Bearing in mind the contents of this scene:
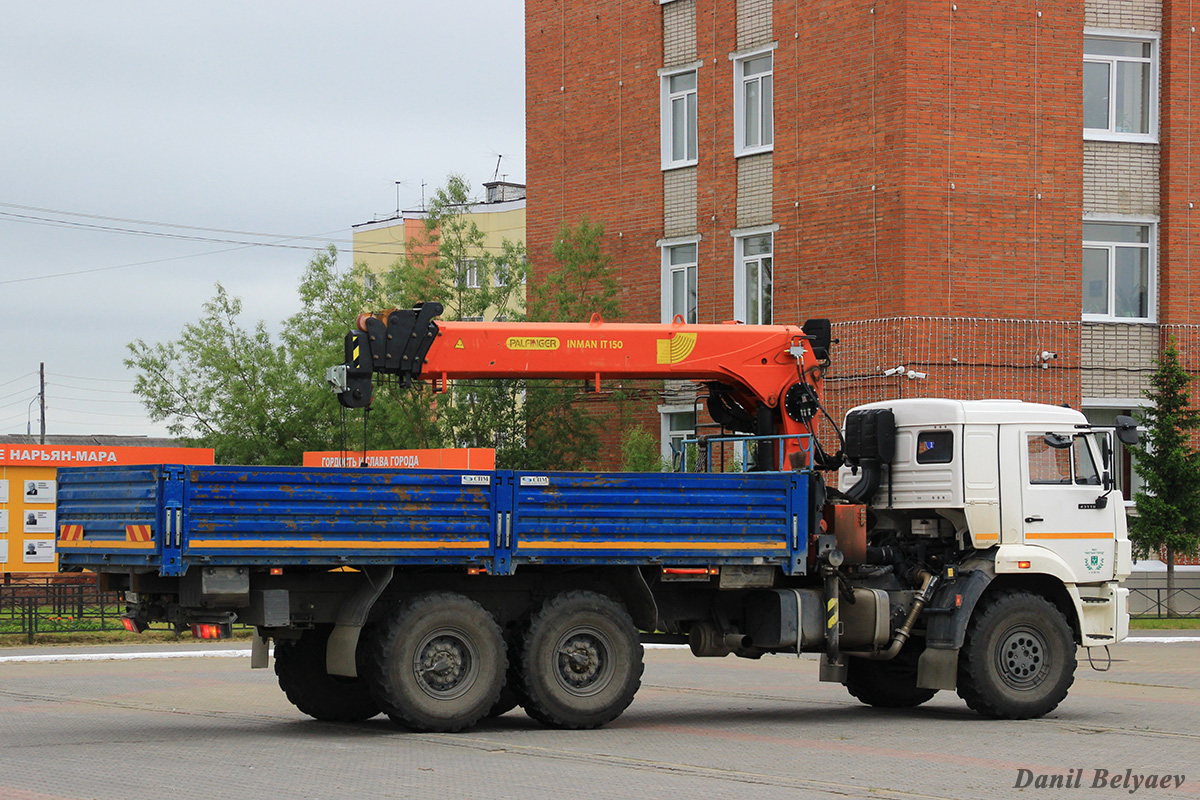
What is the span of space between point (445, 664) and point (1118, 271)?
1974 centimetres

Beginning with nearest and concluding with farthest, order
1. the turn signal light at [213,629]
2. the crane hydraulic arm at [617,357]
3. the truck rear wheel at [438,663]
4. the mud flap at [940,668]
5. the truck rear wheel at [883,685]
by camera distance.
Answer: the turn signal light at [213,629]
the truck rear wheel at [438,663]
the crane hydraulic arm at [617,357]
the mud flap at [940,668]
the truck rear wheel at [883,685]

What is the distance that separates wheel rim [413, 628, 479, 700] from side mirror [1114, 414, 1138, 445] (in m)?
6.45

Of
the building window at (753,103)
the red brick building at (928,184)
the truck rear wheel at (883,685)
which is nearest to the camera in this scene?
the truck rear wheel at (883,685)

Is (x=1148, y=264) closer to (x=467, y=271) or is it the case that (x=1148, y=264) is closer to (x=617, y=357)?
(x=467, y=271)

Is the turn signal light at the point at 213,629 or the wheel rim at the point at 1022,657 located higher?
the turn signal light at the point at 213,629

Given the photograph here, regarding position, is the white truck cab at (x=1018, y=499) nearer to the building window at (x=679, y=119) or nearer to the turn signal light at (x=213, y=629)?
the turn signal light at (x=213, y=629)

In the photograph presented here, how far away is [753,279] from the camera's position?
31.2 metres

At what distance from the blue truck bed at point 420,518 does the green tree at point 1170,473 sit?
50.3 ft

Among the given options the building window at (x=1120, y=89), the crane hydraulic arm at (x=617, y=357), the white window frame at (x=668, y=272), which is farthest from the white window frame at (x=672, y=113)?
the crane hydraulic arm at (x=617, y=357)

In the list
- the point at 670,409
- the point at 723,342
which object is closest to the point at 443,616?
the point at 723,342

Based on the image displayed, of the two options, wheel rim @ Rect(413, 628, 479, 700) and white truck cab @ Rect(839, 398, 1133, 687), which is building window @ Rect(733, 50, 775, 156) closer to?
white truck cab @ Rect(839, 398, 1133, 687)

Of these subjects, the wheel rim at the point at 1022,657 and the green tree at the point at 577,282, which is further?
the green tree at the point at 577,282

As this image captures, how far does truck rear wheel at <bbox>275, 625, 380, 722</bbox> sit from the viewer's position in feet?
49.0

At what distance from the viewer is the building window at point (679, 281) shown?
106 ft
